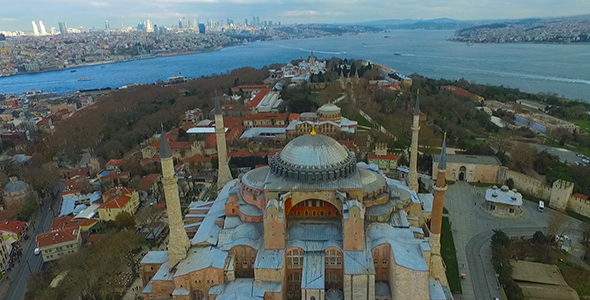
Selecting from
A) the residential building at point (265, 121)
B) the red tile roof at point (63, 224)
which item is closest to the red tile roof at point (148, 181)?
the red tile roof at point (63, 224)

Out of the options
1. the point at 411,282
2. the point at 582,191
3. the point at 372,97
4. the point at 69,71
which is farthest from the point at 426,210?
the point at 69,71

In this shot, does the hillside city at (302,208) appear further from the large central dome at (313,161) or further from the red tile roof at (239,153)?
the red tile roof at (239,153)

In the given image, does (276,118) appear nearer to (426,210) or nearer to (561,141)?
(426,210)

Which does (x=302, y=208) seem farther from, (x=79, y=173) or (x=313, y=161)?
(x=79, y=173)

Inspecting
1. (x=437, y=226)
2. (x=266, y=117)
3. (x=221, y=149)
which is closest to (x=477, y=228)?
(x=437, y=226)

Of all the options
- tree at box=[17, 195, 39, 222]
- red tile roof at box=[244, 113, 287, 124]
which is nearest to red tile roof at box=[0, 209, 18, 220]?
tree at box=[17, 195, 39, 222]

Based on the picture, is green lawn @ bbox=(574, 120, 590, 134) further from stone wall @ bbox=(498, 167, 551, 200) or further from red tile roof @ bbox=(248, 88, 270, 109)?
red tile roof @ bbox=(248, 88, 270, 109)
